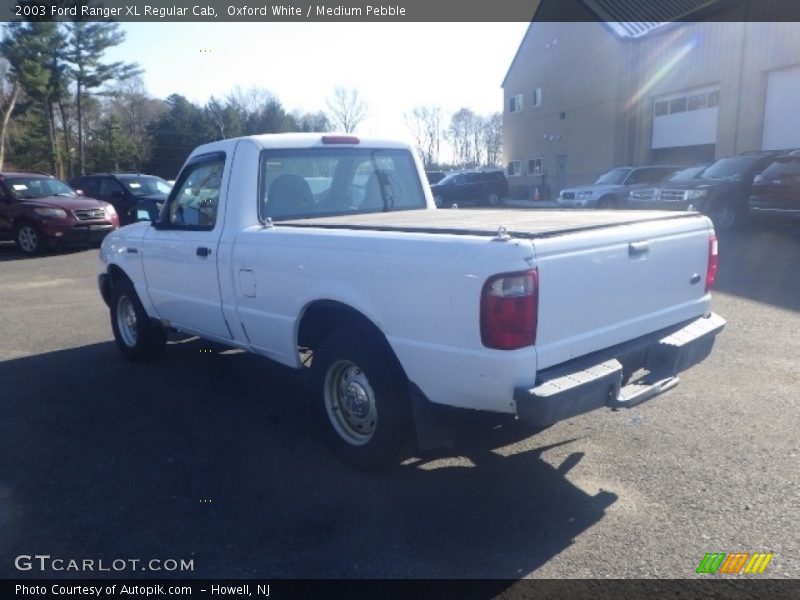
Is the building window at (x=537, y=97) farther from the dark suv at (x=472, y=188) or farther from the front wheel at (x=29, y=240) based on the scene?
the front wheel at (x=29, y=240)

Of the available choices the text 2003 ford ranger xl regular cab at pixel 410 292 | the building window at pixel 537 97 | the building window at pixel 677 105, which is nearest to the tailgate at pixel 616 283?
the text 2003 ford ranger xl regular cab at pixel 410 292

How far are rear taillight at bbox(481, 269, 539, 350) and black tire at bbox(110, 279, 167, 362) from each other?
13.3 feet

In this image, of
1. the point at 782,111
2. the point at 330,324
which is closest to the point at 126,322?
the point at 330,324

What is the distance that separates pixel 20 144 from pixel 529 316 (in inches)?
2018

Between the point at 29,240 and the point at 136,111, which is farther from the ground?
the point at 136,111

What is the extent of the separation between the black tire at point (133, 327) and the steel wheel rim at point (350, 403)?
2.75 metres

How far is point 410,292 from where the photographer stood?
10.9 ft

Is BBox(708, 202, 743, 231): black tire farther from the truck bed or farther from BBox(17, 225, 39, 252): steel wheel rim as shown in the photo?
BBox(17, 225, 39, 252): steel wheel rim

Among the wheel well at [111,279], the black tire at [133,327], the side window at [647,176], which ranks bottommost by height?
the black tire at [133,327]

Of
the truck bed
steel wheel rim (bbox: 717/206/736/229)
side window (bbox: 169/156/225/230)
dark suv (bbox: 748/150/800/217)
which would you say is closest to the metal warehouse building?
dark suv (bbox: 748/150/800/217)

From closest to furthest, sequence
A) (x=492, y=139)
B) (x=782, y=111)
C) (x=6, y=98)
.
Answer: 1. (x=782, y=111)
2. (x=6, y=98)
3. (x=492, y=139)

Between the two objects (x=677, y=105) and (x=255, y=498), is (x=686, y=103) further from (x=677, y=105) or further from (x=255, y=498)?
(x=255, y=498)

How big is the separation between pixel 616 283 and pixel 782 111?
22730 millimetres

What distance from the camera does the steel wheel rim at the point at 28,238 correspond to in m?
15.0
